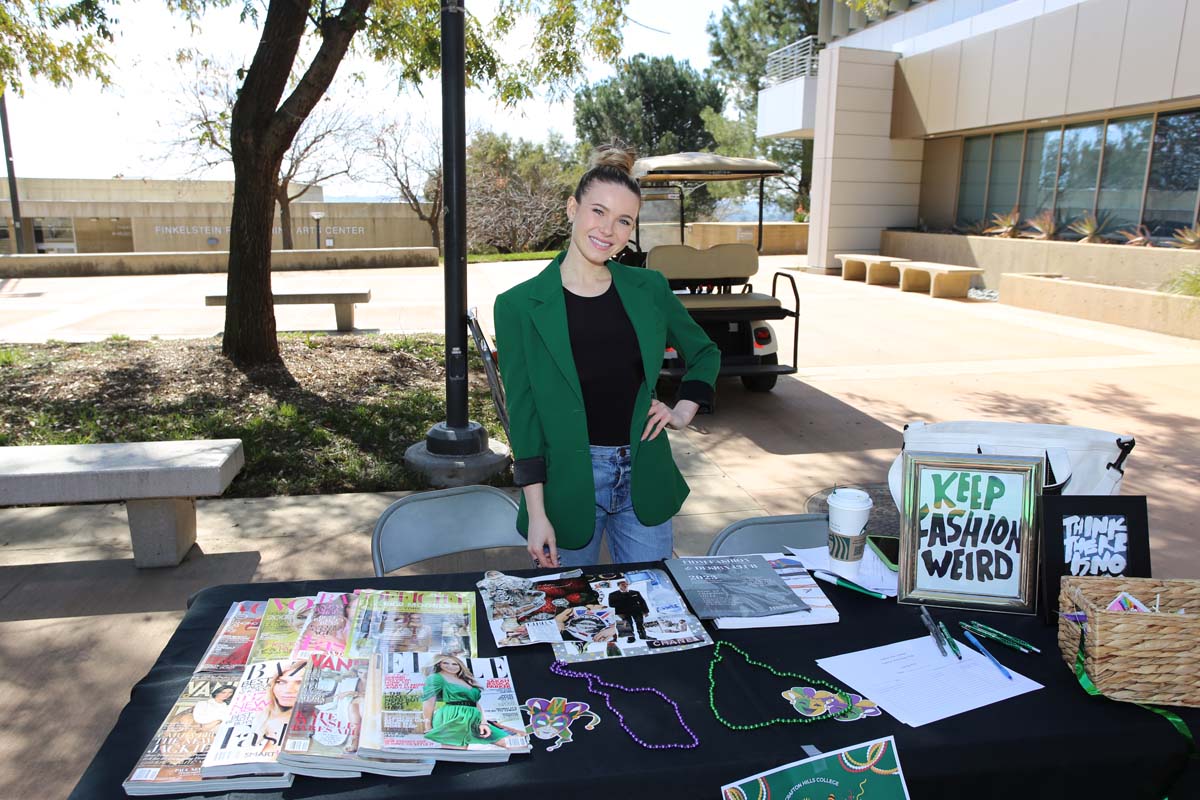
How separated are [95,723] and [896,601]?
2.91 metres

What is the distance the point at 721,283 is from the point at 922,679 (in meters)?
7.44

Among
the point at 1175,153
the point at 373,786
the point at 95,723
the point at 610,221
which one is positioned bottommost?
the point at 95,723

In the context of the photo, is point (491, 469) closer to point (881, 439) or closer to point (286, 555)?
point (286, 555)

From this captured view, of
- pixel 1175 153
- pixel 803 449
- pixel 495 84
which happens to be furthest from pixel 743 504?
pixel 1175 153

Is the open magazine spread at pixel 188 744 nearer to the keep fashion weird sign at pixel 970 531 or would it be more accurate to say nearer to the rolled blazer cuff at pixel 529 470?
the rolled blazer cuff at pixel 529 470

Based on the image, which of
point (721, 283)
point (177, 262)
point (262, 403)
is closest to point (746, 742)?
point (262, 403)

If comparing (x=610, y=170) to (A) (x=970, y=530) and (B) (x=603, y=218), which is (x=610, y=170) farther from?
(A) (x=970, y=530)

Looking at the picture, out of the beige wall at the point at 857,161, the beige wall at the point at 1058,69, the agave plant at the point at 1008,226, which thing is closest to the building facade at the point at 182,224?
the beige wall at the point at 857,161

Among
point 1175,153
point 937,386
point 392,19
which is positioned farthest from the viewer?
point 1175,153

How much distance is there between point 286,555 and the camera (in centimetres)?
475

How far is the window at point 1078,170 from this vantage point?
54.0 feet

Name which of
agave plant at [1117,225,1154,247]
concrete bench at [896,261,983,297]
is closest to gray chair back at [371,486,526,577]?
concrete bench at [896,261,983,297]

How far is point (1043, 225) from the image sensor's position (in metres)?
17.2

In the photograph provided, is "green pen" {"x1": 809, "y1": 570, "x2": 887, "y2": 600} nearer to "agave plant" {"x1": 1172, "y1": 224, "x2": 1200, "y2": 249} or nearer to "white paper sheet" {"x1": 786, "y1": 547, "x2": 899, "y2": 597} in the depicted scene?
"white paper sheet" {"x1": 786, "y1": 547, "x2": 899, "y2": 597}
